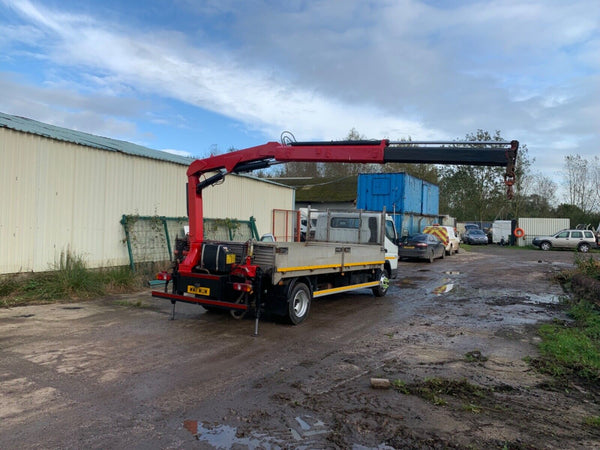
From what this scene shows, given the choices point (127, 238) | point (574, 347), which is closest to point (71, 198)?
point (127, 238)

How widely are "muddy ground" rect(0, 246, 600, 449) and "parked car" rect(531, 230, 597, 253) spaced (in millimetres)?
28745

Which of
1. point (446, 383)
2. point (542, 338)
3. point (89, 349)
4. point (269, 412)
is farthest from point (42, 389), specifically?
point (542, 338)

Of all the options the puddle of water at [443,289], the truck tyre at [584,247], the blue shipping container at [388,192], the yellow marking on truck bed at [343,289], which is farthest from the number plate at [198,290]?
the truck tyre at [584,247]

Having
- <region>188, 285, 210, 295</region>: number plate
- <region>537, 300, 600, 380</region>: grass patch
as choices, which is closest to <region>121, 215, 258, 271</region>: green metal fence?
<region>188, 285, 210, 295</region>: number plate

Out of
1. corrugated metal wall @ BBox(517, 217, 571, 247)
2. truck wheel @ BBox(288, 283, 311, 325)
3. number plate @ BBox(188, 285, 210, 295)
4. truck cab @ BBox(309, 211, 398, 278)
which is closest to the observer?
number plate @ BBox(188, 285, 210, 295)

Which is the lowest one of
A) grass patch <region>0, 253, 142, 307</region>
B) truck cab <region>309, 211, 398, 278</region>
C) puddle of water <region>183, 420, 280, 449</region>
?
puddle of water <region>183, 420, 280, 449</region>

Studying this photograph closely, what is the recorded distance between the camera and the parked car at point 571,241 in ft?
109

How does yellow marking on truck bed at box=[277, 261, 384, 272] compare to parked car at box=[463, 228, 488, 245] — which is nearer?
yellow marking on truck bed at box=[277, 261, 384, 272]

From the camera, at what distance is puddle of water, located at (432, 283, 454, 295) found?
42.8 feet

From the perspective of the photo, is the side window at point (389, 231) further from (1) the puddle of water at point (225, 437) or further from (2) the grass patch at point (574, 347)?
(1) the puddle of water at point (225, 437)

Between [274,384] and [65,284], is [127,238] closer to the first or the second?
[65,284]

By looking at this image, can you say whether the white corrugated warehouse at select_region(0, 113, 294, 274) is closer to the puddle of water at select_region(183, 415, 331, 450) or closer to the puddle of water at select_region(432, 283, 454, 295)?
the puddle of water at select_region(183, 415, 331, 450)

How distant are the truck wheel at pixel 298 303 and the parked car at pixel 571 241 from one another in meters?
31.8

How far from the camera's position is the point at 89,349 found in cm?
629
